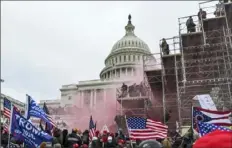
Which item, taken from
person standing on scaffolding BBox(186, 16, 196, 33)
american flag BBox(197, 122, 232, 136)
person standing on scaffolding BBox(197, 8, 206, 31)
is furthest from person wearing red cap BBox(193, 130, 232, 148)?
person standing on scaffolding BBox(197, 8, 206, 31)

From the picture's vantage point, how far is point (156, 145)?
101 inches

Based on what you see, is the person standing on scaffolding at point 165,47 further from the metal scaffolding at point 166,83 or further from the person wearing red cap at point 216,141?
the person wearing red cap at point 216,141

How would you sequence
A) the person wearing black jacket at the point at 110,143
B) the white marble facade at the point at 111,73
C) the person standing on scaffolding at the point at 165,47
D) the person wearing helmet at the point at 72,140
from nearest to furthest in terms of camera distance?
the person wearing helmet at the point at 72,140
the person wearing black jacket at the point at 110,143
the person standing on scaffolding at the point at 165,47
the white marble facade at the point at 111,73

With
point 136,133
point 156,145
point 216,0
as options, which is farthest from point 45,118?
point 216,0

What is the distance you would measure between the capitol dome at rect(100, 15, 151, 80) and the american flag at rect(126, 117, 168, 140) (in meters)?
61.0

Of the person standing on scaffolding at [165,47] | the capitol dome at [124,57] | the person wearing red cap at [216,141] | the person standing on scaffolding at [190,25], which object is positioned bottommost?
the person wearing red cap at [216,141]

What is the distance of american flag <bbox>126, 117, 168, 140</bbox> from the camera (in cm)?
1284

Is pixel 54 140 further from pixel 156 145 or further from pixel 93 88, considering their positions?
pixel 93 88

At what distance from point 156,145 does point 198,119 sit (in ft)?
30.6

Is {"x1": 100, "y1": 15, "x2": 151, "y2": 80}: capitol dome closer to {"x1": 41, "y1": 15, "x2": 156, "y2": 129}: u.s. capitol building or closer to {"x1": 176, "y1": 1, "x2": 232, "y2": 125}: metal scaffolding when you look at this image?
{"x1": 41, "y1": 15, "x2": 156, "y2": 129}: u.s. capitol building

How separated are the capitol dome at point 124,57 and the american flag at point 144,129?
61.0m

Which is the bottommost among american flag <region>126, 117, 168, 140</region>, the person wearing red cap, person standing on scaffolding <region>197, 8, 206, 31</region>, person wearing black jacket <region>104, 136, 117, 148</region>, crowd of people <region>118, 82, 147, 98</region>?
person wearing black jacket <region>104, 136, 117, 148</region>

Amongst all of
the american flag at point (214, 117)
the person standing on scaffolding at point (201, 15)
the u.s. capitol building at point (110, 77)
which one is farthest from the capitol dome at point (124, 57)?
the american flag at point (214, 117)

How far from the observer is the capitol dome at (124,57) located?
252 ft
